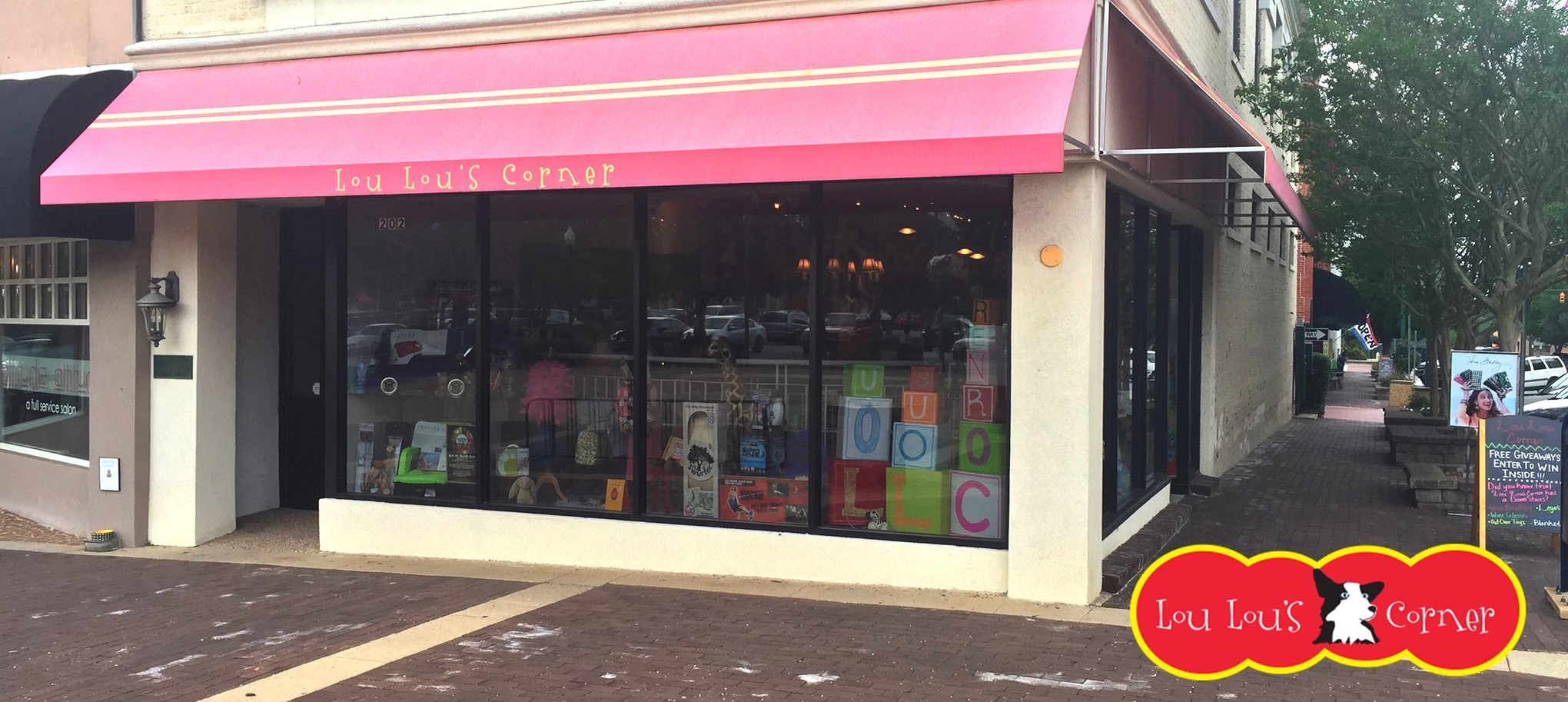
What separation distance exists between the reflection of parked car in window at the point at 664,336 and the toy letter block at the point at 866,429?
4.05 ft

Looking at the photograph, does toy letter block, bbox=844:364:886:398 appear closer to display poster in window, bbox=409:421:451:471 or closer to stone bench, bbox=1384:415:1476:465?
display poster in window, bbox=409:421:451:471

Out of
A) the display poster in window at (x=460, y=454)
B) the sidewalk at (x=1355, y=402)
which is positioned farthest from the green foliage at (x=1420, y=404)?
the display poster in window at (x=460, y=454)

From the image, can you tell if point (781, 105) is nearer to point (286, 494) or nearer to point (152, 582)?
point (152, 582)

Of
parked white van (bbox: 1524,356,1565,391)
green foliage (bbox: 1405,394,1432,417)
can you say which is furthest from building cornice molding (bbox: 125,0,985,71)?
parked white van (bbox: 1524,356,1565,391)

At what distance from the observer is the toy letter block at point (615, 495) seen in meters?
8.79

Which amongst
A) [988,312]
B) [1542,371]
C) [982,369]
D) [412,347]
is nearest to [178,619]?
[412,347]

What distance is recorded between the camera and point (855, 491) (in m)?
8.28

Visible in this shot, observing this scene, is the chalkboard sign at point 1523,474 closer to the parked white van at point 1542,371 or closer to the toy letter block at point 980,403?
the toy letter block at point 980,403

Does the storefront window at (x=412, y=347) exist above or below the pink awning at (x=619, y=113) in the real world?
below

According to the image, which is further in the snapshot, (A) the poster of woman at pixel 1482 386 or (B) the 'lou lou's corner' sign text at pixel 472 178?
(A) the poster of woman at pixel 1482 386

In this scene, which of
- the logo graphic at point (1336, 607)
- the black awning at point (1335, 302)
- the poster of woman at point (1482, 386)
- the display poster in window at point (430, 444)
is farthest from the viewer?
the black awning at point (1335, 302)

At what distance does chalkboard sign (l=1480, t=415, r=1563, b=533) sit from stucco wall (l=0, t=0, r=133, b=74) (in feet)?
35.6

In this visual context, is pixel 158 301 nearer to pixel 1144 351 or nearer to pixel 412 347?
pixel 412 347

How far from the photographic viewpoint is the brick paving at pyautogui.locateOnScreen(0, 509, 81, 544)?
10.4 meters
